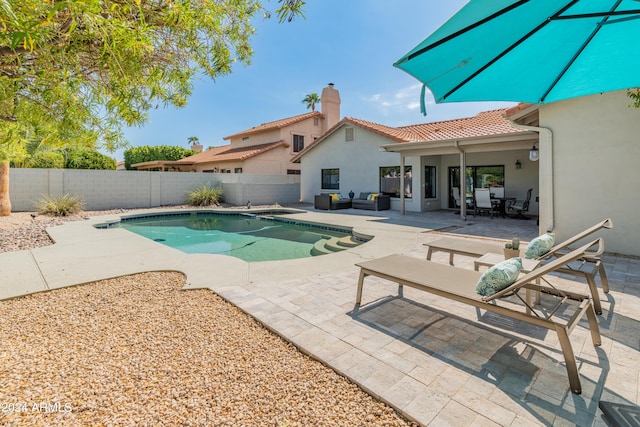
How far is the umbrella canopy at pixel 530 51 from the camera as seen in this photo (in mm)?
2402

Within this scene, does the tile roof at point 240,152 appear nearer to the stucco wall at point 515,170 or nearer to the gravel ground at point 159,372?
the stucco wall at point 515,170

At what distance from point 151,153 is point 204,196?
17681 millimetres

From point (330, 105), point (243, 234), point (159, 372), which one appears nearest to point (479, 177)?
point (243, 234)

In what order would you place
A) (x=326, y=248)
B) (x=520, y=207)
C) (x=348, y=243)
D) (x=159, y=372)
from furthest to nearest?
(x=520, y=207)
(x=348, y=243)
(x=326, y=248)
(x=159, y=372)

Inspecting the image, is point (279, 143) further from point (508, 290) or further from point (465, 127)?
point (508, 290)

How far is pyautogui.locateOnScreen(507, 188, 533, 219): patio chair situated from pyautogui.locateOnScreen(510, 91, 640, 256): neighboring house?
17.0ft

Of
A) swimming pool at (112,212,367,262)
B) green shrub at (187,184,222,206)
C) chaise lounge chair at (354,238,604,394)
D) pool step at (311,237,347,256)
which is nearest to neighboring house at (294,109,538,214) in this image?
swimming pool at (112,212,367,262)

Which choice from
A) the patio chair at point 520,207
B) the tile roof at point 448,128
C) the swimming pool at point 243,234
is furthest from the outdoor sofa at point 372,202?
the patio chair at point 520,207

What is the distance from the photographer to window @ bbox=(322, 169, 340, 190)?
1885 centimetres

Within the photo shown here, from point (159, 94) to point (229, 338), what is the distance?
11.4ft

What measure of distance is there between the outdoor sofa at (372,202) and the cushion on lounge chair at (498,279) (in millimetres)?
12633

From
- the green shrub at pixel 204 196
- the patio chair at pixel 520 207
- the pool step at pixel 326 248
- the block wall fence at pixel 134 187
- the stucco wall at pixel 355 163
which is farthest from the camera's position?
the green shrub at pixel 204 196

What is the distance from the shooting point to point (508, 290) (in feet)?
8.44

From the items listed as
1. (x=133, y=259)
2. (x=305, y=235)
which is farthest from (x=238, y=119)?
(x=133, y=259)
